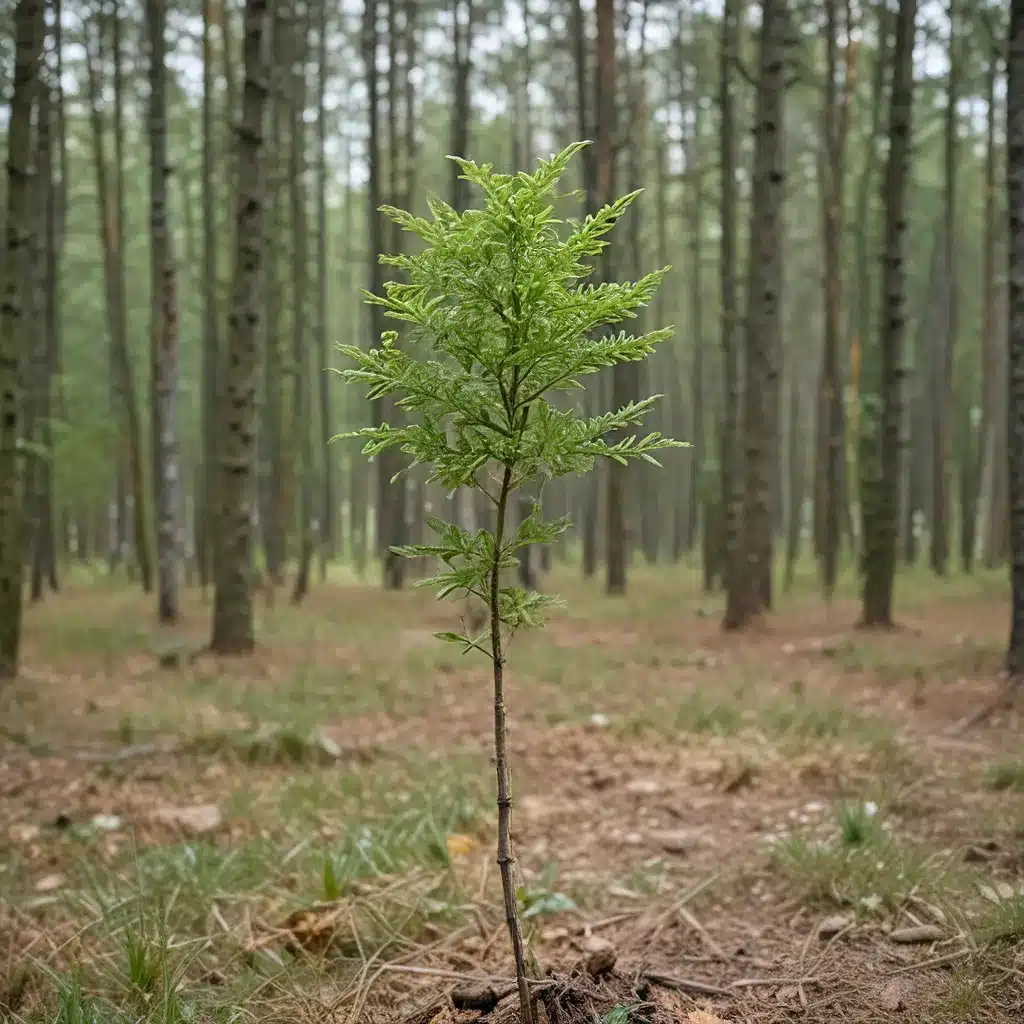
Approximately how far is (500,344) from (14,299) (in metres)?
7.39

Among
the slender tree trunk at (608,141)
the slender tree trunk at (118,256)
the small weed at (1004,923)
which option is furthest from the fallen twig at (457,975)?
the slender tree trunk at (118,256)

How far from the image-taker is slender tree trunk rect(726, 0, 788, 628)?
12.0m

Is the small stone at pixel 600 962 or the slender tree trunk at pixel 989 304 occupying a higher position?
the slender tree trunk at pixel 989 304

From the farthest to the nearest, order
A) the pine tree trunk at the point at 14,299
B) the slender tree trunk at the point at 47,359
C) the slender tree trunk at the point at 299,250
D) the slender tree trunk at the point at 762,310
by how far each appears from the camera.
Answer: the slender tree trunk at the point at 299,250
the slender tree trunk at the point at 47,359
the slender tree trunk at the point at 762,310
the pine tree trunk at the point at 14,299

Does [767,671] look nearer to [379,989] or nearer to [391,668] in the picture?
[391,668]

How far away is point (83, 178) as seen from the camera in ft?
86.6

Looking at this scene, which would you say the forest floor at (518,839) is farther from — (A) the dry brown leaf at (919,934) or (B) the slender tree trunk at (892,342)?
(B) the slender tree trunk at (892,342)

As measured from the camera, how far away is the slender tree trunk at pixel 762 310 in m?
12.0

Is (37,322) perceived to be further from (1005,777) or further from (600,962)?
(600,962)

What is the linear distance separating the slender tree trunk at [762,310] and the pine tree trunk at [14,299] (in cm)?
825

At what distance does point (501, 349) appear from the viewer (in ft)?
7.90

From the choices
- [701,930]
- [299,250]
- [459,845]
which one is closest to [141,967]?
[459,845]

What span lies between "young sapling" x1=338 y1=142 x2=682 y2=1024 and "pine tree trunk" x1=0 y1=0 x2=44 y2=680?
7091mm

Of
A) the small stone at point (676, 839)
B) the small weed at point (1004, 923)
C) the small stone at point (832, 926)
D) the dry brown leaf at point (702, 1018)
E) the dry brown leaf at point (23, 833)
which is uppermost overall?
the small weed at point (1004, 923)
